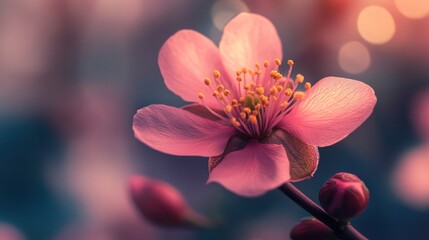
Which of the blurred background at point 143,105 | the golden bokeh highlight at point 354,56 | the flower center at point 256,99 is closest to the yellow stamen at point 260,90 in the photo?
the flower center at point 256,99

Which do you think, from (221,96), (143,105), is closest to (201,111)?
(221,96)

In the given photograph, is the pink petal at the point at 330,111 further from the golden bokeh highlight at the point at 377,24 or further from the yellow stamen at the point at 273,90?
the golden bokeh highlight at the point at 377,24

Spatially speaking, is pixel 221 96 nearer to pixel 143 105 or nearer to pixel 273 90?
pixel 273 90

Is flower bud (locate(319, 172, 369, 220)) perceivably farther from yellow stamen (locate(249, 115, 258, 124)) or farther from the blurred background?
the blurred background

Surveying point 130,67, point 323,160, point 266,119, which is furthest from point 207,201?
point 266,119

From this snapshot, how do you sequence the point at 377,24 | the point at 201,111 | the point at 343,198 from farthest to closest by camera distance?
the point at 377,24
the point at 201,111
the point at 343,198
